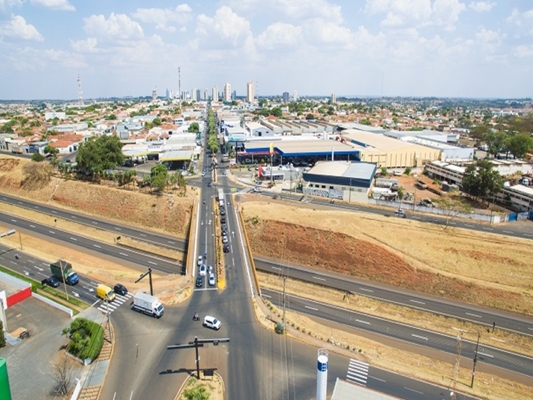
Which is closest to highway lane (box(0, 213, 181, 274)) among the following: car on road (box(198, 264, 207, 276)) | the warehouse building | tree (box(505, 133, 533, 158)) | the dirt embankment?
car on road (box(198, 264, 207, 276))

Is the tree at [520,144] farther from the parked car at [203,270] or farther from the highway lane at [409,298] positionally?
the parked car at [203,270]

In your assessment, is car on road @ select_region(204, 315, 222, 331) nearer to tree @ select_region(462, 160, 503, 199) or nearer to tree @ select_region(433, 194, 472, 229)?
tree @ select_region(433, 194, 472, 229)

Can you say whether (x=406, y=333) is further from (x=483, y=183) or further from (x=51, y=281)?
(x=51, y=281)

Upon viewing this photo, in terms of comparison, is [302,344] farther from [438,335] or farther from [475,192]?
[475,192]

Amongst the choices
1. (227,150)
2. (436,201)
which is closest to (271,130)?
(227,150)

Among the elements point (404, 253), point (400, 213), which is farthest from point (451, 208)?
point (404, 253)
